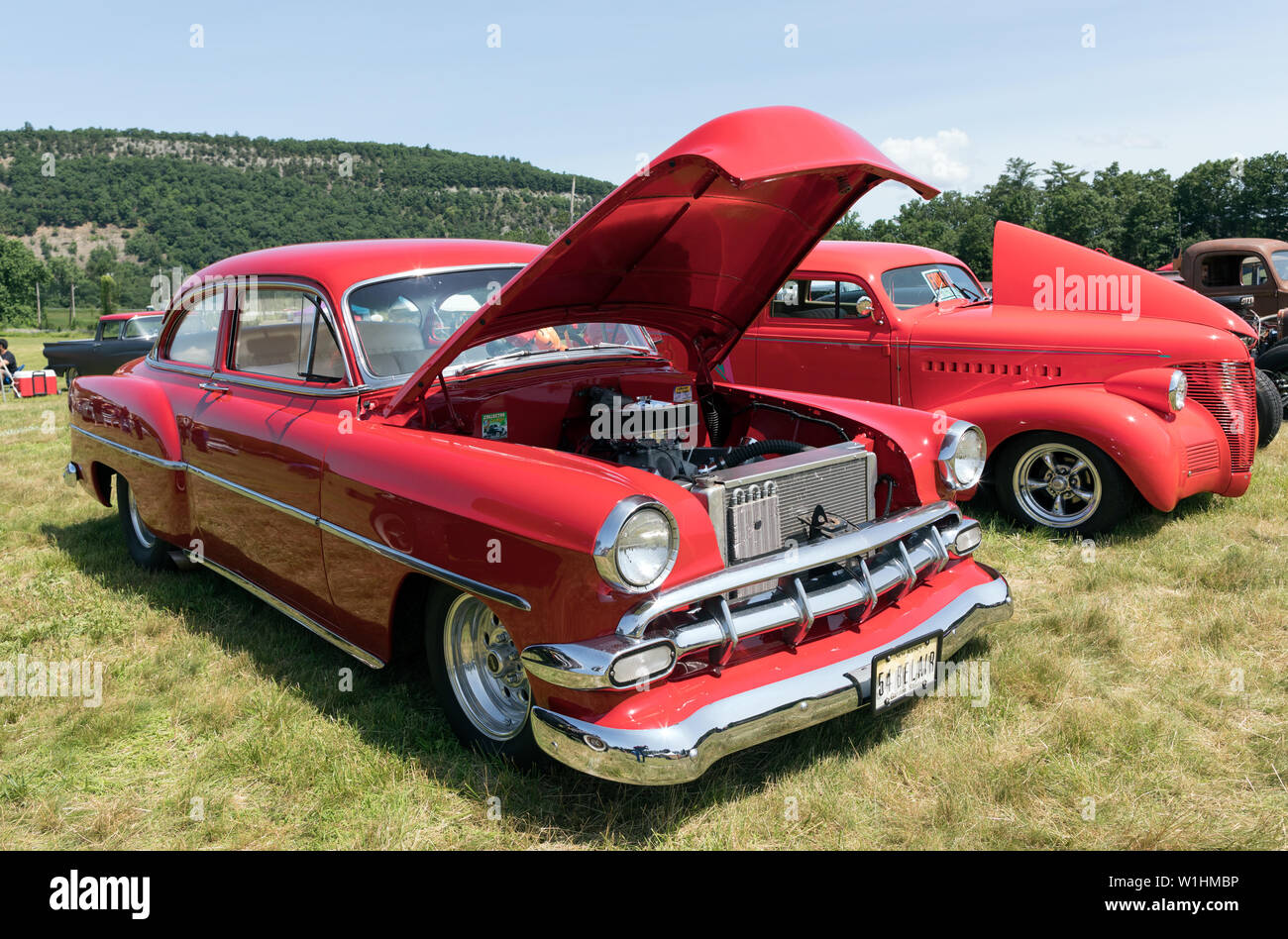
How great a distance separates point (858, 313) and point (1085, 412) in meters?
1.71

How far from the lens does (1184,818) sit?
242 centimetres

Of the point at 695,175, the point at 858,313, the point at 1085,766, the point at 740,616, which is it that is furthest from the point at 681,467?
the point at 858,313

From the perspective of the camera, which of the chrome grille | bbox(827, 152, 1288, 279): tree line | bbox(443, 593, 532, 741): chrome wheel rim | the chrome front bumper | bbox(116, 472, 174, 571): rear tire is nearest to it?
the chrome front bumper

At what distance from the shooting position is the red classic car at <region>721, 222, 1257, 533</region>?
4.93m

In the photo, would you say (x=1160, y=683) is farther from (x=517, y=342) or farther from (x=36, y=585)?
(x=36, y=585)

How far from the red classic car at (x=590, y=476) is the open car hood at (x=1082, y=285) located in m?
2.90

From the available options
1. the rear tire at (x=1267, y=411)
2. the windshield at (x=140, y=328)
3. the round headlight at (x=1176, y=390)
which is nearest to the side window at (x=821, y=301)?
the round headlight at (x=1176, y=390)

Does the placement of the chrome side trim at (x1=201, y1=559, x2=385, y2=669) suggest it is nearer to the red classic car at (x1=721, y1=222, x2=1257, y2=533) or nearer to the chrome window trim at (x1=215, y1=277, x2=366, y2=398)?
the chrome window trim at (x1=215, y1=277, x2=366, y2=398)

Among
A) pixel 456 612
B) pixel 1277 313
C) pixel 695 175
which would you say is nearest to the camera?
pixel 695 175

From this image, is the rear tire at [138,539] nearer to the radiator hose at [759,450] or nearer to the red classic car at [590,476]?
the red classic car at [590,476]

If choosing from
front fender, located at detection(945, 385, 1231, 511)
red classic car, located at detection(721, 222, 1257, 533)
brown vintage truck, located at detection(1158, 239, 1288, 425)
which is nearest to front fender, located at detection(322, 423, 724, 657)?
red classic car, located at detection(721, 222, 1257, 533)

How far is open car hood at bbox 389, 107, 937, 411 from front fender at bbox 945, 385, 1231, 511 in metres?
2.12

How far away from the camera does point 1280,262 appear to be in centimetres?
1046
